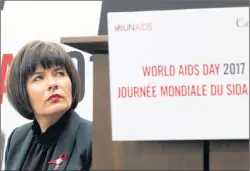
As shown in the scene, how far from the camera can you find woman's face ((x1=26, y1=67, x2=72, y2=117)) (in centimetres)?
117

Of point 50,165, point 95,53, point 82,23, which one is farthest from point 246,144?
point 82,23

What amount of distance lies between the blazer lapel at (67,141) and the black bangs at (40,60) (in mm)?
190

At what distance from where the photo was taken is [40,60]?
121 centimetres

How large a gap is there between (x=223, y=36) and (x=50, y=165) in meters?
→ 0.67

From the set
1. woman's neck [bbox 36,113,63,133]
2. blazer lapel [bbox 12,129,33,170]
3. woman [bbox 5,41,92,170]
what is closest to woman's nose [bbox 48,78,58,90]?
woman [bbox 5,41,92,170]

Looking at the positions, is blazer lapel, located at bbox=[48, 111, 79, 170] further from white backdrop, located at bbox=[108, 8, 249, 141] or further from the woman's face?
white backdrop, located at bbox=[108, 8, 249, 141]

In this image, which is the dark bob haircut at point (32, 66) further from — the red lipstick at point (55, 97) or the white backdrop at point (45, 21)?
the white backdrop at point (45, 21)

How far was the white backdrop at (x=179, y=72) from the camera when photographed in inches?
27.7

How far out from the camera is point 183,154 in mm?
767

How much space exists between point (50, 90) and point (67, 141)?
17cm

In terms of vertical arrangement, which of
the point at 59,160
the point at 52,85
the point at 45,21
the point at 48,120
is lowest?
the point at 59,160

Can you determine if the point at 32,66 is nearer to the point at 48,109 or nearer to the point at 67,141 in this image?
the point at 48,109

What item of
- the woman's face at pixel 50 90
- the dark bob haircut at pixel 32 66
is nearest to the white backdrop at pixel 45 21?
the dark bob haircut at pixel 32 66

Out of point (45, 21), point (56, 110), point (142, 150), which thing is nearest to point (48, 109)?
point (56, 110)
